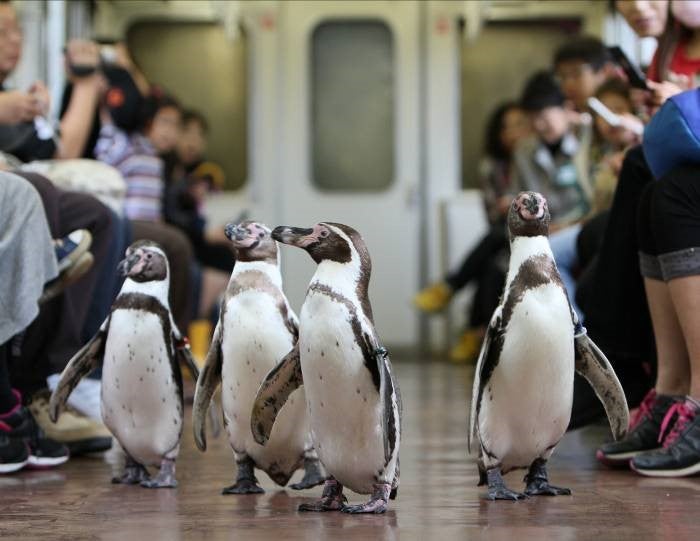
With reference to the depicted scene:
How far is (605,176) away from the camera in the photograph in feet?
17.8

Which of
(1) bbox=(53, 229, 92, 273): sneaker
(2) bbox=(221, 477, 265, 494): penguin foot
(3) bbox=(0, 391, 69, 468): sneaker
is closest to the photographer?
(2) bbox=(221, 477, 265, 494): penguin foot

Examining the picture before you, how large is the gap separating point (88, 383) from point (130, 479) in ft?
3.99

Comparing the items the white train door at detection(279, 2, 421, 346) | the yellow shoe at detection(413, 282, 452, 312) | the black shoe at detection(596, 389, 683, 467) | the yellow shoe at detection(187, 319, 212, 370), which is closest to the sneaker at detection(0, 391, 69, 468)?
the black shoe at detection(596, 389, 683, 467)

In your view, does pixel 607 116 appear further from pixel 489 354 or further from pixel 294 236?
pixel 294 236

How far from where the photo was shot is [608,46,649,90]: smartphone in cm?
423

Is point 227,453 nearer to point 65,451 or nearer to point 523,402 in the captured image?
point 65,451

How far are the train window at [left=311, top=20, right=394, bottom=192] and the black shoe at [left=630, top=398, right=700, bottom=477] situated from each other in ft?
21.6

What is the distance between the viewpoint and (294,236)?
286 cm

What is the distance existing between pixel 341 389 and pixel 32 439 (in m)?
1.35

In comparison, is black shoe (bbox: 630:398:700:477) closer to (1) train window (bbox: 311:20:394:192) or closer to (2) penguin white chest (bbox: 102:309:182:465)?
(2) penguin white chest (bbox: 102:309:182:465)

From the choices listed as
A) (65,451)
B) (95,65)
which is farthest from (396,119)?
(65,451)

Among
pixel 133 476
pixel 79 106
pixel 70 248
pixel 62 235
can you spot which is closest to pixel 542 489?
pixel 133 476

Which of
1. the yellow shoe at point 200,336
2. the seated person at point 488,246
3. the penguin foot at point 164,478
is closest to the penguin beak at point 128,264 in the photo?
the penguin foot at point 164,478

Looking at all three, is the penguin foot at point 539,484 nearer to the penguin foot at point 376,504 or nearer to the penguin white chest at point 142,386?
the penguin foot at point 376,504
